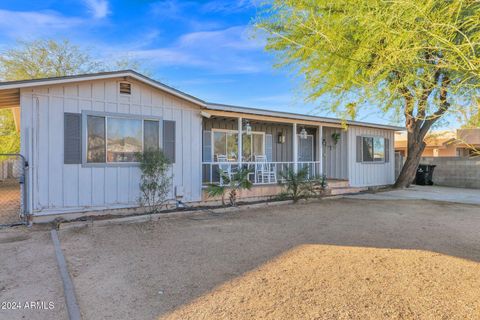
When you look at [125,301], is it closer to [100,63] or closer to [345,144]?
[345,144]

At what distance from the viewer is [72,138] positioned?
20.5ft

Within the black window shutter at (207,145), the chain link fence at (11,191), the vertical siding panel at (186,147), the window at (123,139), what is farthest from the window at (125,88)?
the black window shutter at (207,145)

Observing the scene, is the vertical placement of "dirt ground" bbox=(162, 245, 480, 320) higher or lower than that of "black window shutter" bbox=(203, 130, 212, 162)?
lower

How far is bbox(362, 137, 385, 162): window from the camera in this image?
498 inches

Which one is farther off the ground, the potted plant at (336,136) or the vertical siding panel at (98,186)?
the potted plant at (336,136)

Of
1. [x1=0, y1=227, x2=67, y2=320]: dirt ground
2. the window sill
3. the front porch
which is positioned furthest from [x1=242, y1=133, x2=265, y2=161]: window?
[x1=0, y1=227, x2=67, y2=320]: dirt ground

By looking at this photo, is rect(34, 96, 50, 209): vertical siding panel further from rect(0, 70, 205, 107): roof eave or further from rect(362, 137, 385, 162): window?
rect(362, 137, 385, 162): window

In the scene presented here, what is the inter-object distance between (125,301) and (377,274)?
2.85 meters

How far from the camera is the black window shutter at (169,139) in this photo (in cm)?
744

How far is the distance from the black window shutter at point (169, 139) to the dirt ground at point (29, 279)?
3128 millimetres

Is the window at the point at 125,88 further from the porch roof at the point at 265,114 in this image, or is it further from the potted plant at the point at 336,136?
the potted plant at the point at 336,136

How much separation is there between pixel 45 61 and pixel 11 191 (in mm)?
8151

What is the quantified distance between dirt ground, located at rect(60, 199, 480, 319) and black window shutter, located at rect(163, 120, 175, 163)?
1.72m

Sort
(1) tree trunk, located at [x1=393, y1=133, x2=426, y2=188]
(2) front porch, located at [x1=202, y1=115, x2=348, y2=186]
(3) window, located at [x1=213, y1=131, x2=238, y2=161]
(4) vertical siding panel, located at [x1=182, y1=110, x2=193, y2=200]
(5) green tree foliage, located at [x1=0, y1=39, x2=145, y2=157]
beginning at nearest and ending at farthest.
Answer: (4) vertical siding panel, located at [x1=182, y1=110, x2=193, y2=200], (2) front porch, located at [x1=202, y1=115, x2=348, y2=186], (3) window, located at [x1=213, y1=131, x2=238, y2=161], (1) tree trunk, located at [x1=393, y1=133, x2=426, y2=188], (5) green tree foliage, located at [x1=0, y1=39, x2=145, y2=157]
